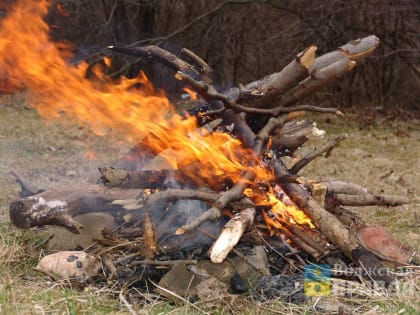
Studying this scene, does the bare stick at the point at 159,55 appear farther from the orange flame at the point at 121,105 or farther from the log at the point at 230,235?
the log at the point at 230,235

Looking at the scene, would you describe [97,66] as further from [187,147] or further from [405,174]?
[187,147]

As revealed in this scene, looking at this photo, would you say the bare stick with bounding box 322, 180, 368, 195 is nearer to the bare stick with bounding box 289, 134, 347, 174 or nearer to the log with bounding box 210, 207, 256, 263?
the bare stick with bounding box 289, 134, 347, 174

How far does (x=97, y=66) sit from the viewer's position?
14.6 meters

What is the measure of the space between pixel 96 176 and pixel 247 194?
281 centimetres

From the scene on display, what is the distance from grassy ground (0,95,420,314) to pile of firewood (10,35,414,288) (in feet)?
1.20

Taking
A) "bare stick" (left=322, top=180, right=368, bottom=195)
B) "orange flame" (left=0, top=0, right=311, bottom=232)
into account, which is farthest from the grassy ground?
"orange flame" (left=0, top=0, right=311, bottom=232)

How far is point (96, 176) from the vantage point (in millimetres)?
6730

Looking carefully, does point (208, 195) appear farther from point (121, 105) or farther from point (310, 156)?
point (121, 105)

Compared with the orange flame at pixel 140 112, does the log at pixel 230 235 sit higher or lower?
lower

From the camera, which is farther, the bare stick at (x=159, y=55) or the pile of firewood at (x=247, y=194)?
the bare stick at (x=159, y=55)

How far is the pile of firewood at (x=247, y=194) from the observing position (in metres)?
4.09

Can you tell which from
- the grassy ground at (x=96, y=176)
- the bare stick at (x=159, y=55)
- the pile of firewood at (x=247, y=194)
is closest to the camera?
the grassy ground at (x=96, y=176)

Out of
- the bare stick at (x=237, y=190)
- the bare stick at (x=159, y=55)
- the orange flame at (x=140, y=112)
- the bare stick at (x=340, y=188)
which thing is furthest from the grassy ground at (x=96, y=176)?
the bare stick at (x=159, y=55)

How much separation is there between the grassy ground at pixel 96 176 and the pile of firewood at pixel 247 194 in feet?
1.20
